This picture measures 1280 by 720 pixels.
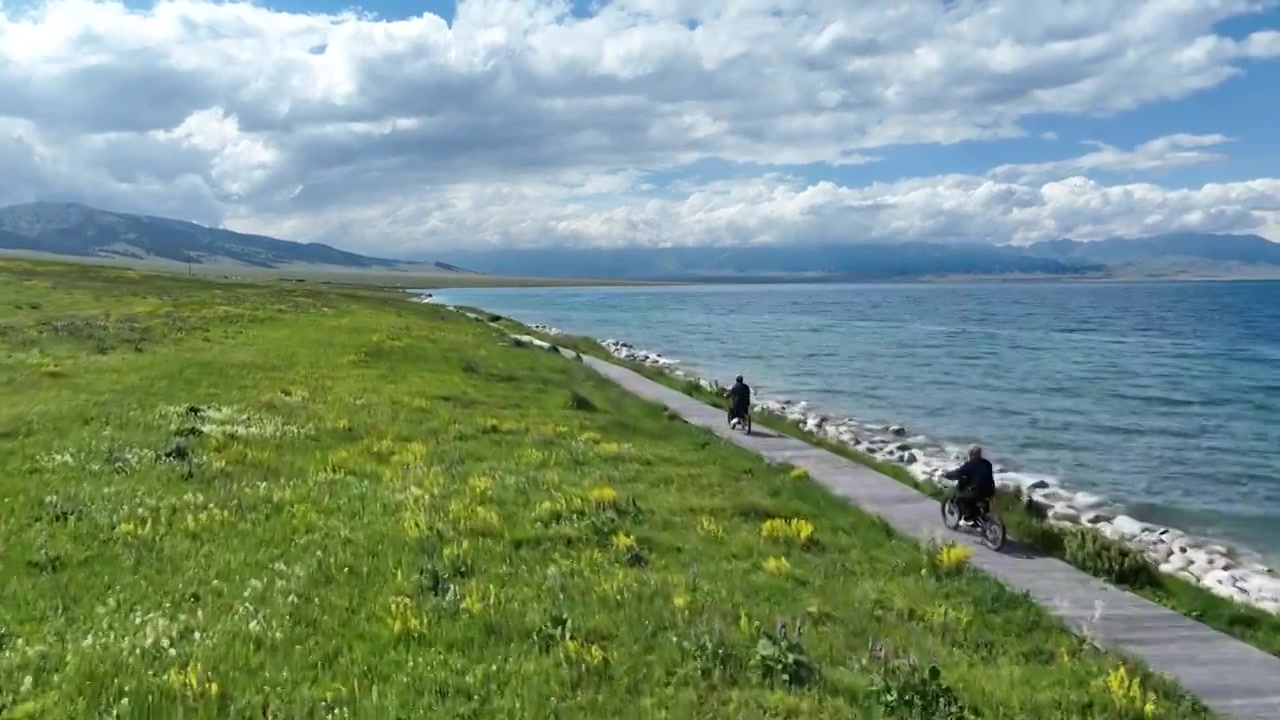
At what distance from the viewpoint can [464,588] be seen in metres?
10.3

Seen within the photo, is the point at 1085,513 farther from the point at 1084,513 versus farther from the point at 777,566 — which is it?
the point at 777,566

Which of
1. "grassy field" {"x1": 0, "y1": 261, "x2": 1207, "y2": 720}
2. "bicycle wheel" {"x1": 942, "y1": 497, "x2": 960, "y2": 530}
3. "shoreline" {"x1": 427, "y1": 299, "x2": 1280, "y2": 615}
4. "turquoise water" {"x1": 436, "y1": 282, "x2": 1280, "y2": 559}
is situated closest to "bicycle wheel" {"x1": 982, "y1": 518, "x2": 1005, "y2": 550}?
"bicycle wheel" {"x1": 942, "y1": 497, "x2": 960, "y2": 530}

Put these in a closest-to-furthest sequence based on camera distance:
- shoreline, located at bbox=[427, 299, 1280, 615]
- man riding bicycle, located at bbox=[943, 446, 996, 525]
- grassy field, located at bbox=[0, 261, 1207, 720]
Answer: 1. grassy field, located at bbox=[0, 261, 1207, 720]
2. man riding bicycle, located at bbox=[943, 446, 996, 525]
3. shoreline, located at bbox=[427, 299, 1280, 615]

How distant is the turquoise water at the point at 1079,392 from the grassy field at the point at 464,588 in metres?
14.2

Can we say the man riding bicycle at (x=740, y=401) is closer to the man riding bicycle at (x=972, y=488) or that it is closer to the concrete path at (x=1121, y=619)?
the concrete path at (x=1121, y=619)

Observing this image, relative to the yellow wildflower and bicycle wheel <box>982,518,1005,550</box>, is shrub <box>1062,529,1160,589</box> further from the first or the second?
the yellow wildflower

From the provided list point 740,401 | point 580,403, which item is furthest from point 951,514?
point 580,403

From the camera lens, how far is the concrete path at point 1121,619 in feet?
33.6

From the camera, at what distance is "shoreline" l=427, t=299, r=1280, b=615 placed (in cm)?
1820

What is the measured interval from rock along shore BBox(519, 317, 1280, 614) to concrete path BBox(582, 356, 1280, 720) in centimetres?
384

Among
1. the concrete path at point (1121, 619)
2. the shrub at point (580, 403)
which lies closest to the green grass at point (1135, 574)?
the concrete path at point (1121, 619)

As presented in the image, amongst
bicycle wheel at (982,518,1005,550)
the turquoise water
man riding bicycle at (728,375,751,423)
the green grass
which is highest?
man riding bicycle at (728,375,751,423)

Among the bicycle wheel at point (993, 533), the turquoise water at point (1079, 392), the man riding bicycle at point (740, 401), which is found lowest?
the turquoise water at point (1079, 392)

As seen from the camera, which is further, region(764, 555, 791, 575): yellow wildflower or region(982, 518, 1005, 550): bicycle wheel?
region(982, 518, 1005, 550): bicycle wheel
